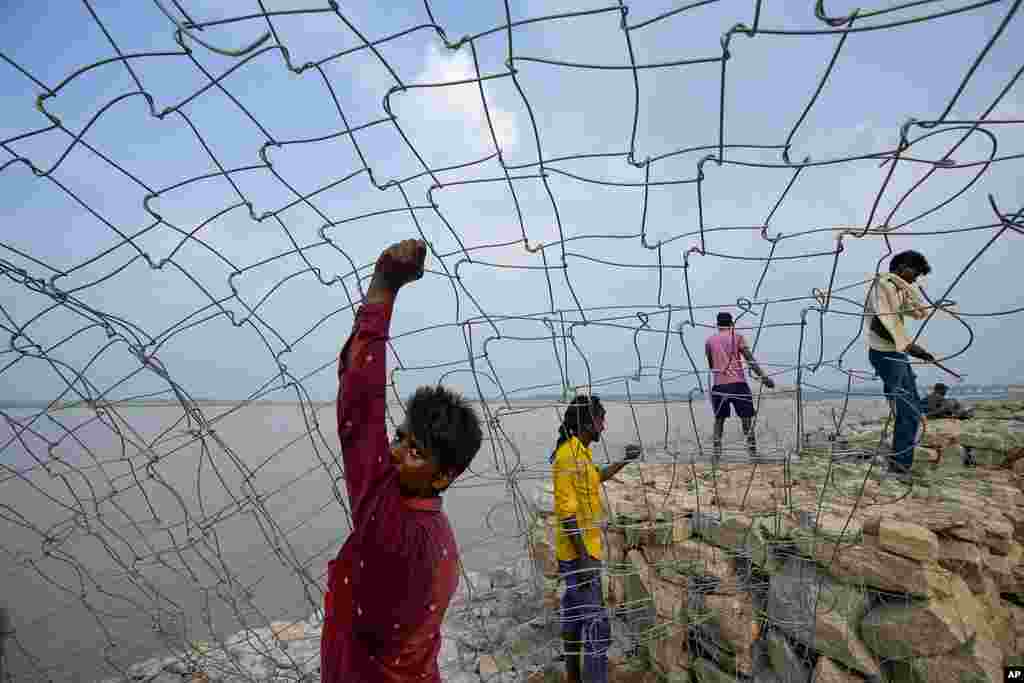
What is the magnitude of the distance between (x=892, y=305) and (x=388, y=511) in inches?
92.7

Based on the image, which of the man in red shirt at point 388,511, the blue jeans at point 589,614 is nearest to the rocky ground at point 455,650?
the blue jeans at point 589,614

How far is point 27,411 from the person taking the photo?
2781 millimetres

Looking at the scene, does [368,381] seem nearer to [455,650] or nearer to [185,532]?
[455,650]

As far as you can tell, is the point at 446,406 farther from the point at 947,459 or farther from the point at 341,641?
the point at 947,459

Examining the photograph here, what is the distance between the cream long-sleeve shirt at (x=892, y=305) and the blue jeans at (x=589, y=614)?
2.00 meters

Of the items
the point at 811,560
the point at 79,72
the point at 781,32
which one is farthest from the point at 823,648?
the point at 79,72

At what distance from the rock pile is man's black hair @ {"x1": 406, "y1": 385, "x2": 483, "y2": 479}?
188cm

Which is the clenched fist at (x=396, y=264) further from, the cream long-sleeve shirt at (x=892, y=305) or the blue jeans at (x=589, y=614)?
the blue jeans at (x=589, y=614)

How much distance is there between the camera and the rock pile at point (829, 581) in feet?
8.79

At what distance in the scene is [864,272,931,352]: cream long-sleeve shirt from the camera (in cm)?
181

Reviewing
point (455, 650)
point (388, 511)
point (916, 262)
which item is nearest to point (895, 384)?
point (916, 262)

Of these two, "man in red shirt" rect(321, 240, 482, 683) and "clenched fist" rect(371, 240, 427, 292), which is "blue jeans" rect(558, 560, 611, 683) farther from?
"clenched fist" rect(371, 240, 427, 292)

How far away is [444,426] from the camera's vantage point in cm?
124

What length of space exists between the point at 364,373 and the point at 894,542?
3.02 meters
